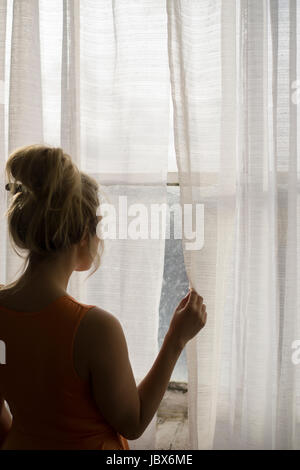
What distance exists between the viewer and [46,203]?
2.69ft

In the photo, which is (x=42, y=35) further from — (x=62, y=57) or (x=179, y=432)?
(x=179, y=432)

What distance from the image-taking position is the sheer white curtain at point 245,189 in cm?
122

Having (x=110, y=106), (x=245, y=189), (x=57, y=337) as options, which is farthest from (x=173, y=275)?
(x=57, y=337)

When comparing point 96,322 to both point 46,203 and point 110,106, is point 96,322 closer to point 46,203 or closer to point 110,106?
point 46,203

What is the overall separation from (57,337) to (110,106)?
73cm

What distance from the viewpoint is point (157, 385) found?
0.90 metres

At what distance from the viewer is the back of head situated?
2.71ft

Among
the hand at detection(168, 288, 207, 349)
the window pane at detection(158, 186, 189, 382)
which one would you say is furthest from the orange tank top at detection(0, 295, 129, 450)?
the window pane at detection(158, 186, 189, 382)

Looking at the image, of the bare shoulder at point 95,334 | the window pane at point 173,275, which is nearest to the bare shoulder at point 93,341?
the bare shoulder at point 95,334

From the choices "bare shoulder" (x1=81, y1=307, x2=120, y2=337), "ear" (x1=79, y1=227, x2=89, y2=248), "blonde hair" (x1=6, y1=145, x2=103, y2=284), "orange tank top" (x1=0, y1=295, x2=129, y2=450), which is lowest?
"orange tank top" (x1=0, y1=295, x2=129, y2=450)

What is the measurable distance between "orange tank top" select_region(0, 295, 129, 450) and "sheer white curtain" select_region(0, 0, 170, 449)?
0.45 metres

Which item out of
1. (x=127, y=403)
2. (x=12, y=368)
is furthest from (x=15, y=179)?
(x=127, y=403)

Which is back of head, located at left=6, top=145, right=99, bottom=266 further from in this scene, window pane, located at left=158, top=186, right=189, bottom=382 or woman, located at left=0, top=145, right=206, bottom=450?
window pane, located at left=158, top=186, right=189, bottom=382

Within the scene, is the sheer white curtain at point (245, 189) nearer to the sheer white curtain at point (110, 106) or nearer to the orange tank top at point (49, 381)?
the sheer white curtain at point (110, 106)
